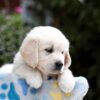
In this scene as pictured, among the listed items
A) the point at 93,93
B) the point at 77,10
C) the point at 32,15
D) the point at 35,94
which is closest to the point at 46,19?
the point at 32,15

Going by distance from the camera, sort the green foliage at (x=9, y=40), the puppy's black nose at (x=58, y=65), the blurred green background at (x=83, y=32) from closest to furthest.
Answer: the puppy's black nose at (x=58, y=65), the green foliage at (x=9, y=40), the blurred green background at (x=83, y=32)

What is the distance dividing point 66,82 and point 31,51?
24 cm

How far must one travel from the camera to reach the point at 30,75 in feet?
10.4

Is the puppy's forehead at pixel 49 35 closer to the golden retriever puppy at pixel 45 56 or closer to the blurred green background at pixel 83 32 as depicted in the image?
the golden retriever puppy at pixel 45 56

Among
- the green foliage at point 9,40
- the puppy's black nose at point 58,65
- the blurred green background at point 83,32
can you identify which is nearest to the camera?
the puppy's black nose at point 58,65

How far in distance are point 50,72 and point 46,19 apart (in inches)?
233

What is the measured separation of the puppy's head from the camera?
311 centimetres

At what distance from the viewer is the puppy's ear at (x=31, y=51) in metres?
3.11

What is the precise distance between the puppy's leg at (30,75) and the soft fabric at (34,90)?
3 centimetres

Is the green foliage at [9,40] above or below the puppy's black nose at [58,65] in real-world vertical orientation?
below

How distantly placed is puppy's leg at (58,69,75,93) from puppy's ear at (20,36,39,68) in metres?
0.16

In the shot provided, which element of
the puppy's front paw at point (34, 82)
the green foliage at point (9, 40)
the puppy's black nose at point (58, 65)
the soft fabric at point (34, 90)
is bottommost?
the green foliage at point (9, 40)

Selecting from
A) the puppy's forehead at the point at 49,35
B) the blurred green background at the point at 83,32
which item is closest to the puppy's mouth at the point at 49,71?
the puppy's forehead at the point at 49,35

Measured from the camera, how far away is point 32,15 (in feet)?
30.2
